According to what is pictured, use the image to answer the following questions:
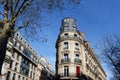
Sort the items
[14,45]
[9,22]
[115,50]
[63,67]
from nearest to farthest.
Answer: [9,22]
[115,50]
[63,67]
[14,45]

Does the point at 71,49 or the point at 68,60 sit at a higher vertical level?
the point at 71,49

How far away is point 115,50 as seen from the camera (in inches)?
977

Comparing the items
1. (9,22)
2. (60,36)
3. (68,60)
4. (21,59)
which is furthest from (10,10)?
(21,59)

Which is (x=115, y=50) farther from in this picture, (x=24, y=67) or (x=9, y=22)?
(x=24, y=67)

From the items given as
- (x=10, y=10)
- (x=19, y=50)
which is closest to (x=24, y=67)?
(x=19, y=50)

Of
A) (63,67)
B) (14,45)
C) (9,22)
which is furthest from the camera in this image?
(14,45)

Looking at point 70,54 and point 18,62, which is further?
point 18,62

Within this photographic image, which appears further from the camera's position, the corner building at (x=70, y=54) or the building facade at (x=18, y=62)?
the corner building at (x=70, y=54)

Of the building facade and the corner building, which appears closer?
the building facade

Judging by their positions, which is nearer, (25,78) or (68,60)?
(68,60)

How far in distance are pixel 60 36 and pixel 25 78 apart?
44.9 ft

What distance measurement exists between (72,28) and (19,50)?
12.8m

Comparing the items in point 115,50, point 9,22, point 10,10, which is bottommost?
point 9,22

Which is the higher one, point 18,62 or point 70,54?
point 70,54
